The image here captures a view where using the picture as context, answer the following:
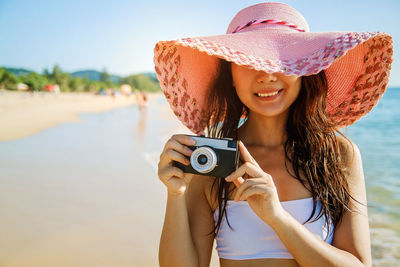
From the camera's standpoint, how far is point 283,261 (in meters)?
1.29

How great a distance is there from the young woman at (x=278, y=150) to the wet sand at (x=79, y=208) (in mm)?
1687

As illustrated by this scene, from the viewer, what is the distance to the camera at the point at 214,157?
4.02 ft

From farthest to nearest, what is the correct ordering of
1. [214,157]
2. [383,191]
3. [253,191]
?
1. [383,191]
2. [214,157]
3. [253,191]

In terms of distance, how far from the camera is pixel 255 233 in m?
1.34

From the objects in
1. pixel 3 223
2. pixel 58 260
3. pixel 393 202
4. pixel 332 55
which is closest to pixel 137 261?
pixel 58 260

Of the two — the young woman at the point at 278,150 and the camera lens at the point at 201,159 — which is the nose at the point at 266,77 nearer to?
the young woman at the point at 278,150

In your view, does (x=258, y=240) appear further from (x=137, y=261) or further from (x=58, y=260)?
(x=58, y=260)

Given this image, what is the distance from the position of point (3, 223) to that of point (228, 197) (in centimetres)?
309

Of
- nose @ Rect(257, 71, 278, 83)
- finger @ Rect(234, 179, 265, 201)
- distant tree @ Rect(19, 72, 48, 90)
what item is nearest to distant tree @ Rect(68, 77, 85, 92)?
distant tree @ Rect(19, 72, 48, 90)

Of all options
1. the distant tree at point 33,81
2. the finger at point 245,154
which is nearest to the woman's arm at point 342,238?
the finger at point 245,154

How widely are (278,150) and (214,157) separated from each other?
0.54 m

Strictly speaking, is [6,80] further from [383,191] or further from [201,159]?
[201,159]

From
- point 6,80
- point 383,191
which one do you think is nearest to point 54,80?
point 6,80

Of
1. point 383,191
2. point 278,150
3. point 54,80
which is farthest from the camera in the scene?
point 54,80
